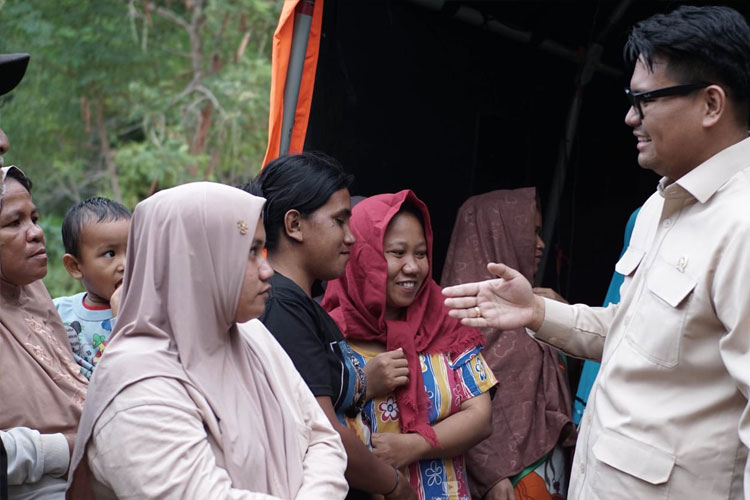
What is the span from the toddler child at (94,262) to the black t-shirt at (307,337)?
68cm

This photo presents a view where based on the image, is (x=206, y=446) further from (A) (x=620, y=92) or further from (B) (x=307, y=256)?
(A) (x=620, y=92)

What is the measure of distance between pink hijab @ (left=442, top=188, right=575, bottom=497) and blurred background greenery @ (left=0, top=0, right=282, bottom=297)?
7493mm

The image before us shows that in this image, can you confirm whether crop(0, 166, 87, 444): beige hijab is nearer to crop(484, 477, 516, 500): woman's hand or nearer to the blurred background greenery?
crop(484, 477, 516, 500): woman's hand

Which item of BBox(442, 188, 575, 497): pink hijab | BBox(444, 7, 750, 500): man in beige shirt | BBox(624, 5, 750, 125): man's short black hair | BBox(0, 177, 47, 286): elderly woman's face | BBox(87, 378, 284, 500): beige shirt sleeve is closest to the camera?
BBox(87, 378, 284, 500): beige shirt sleeve

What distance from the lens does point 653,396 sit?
2199 mm

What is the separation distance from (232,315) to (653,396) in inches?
40.5

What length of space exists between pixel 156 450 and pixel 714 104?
1.54m

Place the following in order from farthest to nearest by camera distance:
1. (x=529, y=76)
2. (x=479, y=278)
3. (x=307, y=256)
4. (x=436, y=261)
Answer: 1. (x=529, y=76)
2. (x=436, y=261)
3. (x=479, y=278)
4. (x=307, y=256)

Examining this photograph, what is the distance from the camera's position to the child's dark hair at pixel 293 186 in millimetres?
2797

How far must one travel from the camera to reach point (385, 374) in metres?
2.86

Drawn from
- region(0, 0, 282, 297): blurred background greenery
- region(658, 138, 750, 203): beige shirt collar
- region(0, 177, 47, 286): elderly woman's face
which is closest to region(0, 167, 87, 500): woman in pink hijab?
region(0, 177, 47, 286): elderly woman's face

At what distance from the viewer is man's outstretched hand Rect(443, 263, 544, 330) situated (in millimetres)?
2607

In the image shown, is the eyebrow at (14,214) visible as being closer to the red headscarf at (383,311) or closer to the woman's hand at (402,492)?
the red headscarf at (383,311)

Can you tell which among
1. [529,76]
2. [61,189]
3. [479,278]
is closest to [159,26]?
[61,189]
